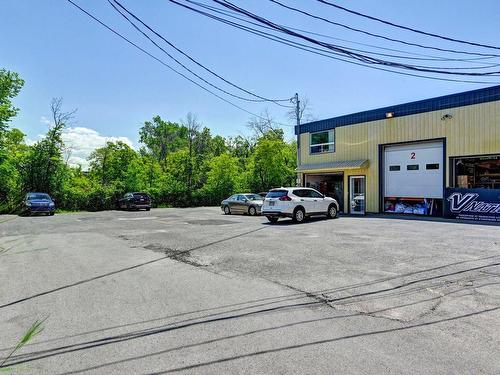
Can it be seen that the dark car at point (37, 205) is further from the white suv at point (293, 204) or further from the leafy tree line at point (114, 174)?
the white suv at point (293, 204)

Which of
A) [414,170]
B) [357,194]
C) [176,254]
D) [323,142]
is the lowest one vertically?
[176,254]

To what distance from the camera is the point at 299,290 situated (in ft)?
19.7

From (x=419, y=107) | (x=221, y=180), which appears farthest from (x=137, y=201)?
(x=419, y=107)

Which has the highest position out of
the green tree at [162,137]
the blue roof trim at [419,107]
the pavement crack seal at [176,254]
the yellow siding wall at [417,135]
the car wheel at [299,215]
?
the green tree at [162,137]

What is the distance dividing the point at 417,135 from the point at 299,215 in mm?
8180

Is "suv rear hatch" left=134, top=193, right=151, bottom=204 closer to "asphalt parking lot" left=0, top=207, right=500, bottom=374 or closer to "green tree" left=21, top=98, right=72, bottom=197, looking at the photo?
"green tree" left=21, top=98, right=72, bottom=197

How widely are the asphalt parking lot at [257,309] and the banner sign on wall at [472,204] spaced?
25.5ft

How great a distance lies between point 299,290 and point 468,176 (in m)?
15.9

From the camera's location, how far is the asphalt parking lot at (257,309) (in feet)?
11.7

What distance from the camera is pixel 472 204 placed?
56.7ft

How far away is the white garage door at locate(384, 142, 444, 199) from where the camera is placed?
19141 millimetres

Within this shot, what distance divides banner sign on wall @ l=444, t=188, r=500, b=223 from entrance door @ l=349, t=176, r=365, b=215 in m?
5.06

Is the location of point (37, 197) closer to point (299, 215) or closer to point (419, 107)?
point (299, 215)

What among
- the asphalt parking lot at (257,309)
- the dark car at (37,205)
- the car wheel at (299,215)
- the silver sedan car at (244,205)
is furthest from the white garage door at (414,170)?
the dark car at (37,205)
